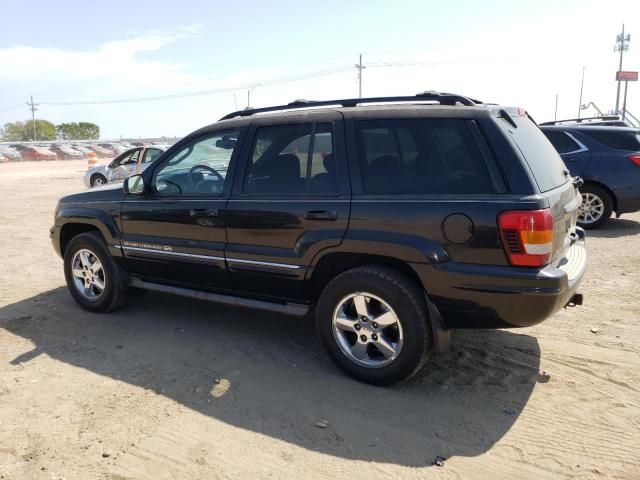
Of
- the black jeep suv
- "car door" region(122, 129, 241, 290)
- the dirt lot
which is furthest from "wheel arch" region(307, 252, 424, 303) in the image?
"car door" region(122, 129, 241, 290)

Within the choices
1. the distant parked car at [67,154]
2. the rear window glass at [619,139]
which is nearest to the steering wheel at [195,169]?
the rear window glass at [619,139]

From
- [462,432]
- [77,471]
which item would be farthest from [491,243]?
[77,471]

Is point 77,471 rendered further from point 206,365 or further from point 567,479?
point 567,479

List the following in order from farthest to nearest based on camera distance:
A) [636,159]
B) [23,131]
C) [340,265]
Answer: [23,131], [636,159], [340,265]

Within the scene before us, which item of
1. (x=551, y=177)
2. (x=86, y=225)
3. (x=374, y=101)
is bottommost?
(x=86, y=225)

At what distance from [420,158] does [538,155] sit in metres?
0.81

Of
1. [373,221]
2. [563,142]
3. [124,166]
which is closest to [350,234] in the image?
[373,221]

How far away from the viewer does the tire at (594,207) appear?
8.60 metres

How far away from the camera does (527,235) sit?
305 centimetres

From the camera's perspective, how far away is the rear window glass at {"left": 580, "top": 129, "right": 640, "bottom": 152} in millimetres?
8484

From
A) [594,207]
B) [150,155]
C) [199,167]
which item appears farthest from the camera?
[150,155]

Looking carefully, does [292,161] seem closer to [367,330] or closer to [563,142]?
[367,330]

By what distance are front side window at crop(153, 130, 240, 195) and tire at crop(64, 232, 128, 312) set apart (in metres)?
0.93

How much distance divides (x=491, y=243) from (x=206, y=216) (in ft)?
7.33
